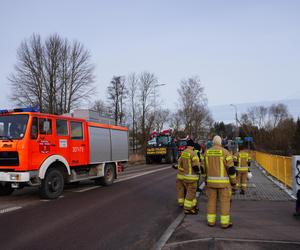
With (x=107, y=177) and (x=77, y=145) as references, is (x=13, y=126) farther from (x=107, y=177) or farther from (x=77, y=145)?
(x=107, y=177)

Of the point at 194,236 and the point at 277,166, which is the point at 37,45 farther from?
the point at 194,236

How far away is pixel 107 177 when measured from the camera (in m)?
14.2

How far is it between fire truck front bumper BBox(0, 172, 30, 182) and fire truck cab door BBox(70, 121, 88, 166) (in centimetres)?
213

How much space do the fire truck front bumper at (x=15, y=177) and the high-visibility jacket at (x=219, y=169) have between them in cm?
525

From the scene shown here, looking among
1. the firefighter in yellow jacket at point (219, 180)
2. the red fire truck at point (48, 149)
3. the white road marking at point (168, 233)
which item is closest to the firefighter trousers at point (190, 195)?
the white road marking at point (168, 233)

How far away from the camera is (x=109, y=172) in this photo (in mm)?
Answer: 14445

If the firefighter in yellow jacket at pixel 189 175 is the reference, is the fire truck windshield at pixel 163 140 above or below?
above

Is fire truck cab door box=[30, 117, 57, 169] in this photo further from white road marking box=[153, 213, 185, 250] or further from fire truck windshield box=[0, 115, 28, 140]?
white road marking box=[153, 213, 185, 250]

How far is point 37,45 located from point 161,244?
3667 centimetres

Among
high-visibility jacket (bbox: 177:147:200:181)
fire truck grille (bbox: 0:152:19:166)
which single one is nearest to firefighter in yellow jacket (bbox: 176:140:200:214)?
high-visibility jacket (bbox: 177:147:200:181)

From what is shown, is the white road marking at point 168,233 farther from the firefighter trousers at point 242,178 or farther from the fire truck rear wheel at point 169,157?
the fire truck rear wheel at point 169,157

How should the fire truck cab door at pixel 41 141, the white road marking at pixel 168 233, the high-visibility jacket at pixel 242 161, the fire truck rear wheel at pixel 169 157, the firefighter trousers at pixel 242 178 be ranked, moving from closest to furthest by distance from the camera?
the white road marking at pixel 168 233 < the fire truck cab door at pixel 41 141 < the firefighter trousers at pixel 242 178 < the high-visibility jacket at pixel 242 161 < the fire truck rear wheel at pixel 169 157

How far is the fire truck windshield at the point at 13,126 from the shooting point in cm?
1005

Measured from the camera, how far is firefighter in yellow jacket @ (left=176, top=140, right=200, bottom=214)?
8.21m
